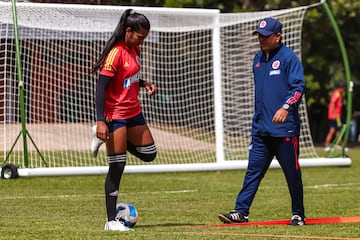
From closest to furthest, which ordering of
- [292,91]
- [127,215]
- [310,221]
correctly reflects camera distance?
[127,215] → [292,91] → [310,221]

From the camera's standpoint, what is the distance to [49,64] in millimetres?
18891

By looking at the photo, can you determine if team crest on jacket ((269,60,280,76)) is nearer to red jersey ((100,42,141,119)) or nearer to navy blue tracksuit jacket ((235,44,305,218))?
navy blue tracksuit jacket ((235,44,305,218))

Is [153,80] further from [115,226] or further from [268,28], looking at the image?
[115,226]

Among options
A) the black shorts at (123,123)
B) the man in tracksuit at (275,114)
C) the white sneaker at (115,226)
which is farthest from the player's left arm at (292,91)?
the white sneaker at (115,226)

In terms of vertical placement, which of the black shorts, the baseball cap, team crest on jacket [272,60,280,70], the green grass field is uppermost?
the baseball cap

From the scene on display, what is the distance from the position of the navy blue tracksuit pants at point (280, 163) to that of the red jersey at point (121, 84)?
4.77ft

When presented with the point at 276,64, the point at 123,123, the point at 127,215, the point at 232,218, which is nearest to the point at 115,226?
the point at 127,215

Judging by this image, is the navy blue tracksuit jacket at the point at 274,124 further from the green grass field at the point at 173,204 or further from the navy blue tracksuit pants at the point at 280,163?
the green grass field at the point at 173,204

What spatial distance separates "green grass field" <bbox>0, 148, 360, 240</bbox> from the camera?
334 inches

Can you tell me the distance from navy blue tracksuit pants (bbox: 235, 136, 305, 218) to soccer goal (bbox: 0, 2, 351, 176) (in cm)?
645

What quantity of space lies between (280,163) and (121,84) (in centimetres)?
185

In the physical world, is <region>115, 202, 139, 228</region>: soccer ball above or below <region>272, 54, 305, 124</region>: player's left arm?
below

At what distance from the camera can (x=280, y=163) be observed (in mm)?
9609

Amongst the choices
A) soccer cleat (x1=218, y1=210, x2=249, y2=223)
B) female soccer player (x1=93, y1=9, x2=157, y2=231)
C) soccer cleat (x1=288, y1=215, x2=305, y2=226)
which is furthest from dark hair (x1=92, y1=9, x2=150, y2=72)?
soccer cleat (x1=288, y1=215, x2=305, y2=226)
